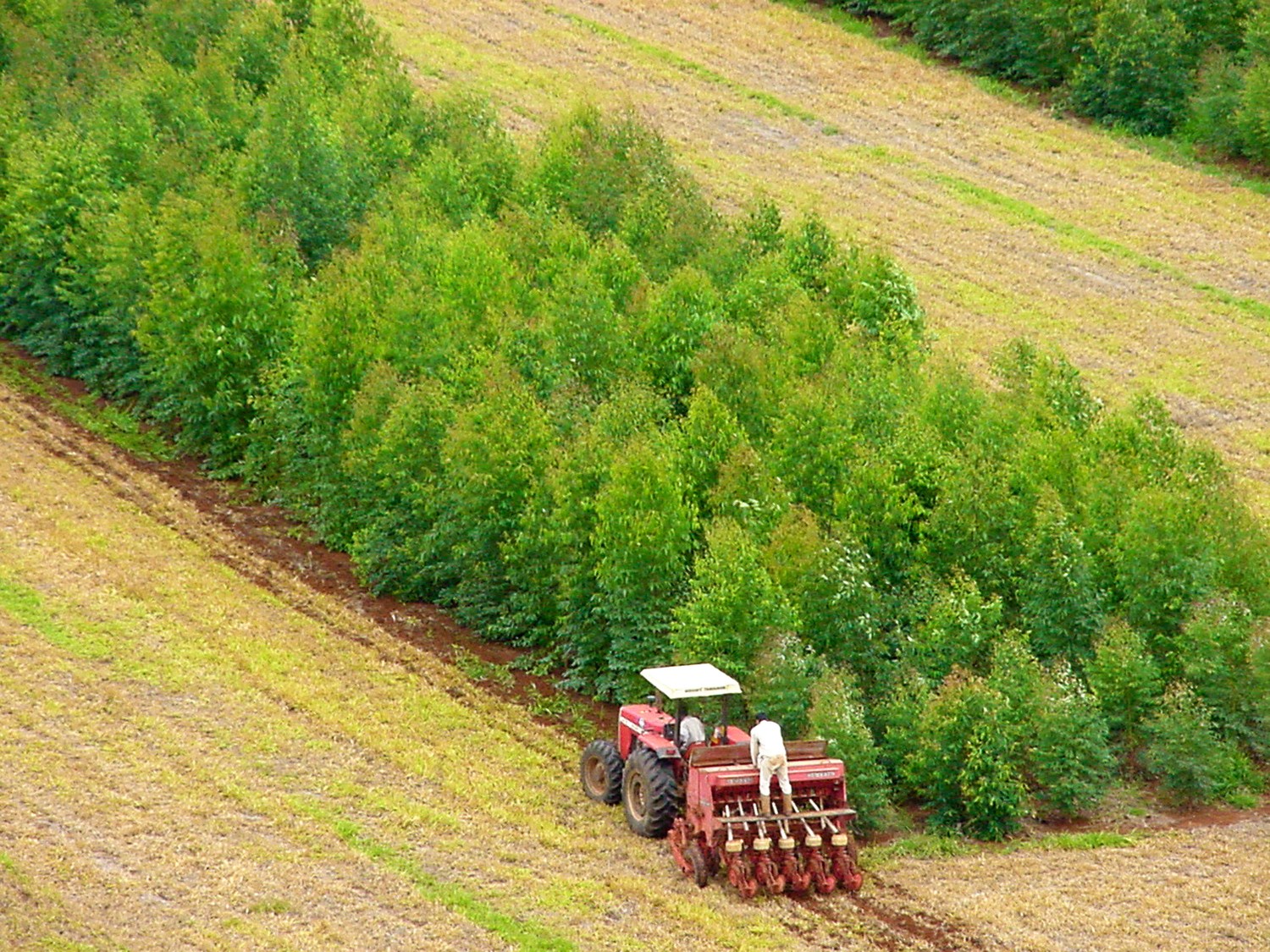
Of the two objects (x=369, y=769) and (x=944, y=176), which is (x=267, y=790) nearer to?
(x=369, y=769)

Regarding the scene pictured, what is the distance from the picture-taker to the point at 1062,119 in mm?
61031

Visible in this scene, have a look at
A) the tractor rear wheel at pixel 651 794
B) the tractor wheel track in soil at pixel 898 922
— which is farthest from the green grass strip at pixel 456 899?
the tractor wheel track in soil at pixel 898 922

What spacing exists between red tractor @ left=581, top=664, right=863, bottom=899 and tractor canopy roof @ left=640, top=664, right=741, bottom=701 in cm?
1

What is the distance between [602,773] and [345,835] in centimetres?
374

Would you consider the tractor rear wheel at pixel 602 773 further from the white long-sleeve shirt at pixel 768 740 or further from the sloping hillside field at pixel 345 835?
the white long-sleeve shirt at pixel 768 740

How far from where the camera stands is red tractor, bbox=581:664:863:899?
22.1m

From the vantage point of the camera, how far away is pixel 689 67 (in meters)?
63.0

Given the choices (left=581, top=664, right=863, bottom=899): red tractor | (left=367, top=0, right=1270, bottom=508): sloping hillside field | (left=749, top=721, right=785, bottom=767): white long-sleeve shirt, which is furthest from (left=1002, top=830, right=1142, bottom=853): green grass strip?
(left=367, top=0, right=1270, bottom=508): sloping hillside field

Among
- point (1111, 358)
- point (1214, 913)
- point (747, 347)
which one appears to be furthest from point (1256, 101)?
point (1214, 913)

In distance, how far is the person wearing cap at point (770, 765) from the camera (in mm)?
22016

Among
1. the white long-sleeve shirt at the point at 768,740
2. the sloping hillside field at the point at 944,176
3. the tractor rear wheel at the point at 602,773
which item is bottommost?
the tractor rear wheel at the point at 602,773

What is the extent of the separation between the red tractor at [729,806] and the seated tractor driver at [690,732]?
1 cm

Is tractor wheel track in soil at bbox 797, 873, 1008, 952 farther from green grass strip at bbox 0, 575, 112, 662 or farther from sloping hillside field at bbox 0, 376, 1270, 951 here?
green grass strip at bbox 0, 575, 112, 662

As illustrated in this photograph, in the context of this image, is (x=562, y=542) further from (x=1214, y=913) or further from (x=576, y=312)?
(x=1214, y=913)
